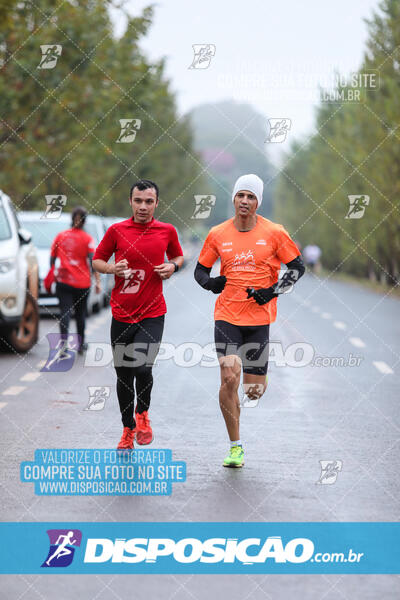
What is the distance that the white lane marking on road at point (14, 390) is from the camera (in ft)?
37.1

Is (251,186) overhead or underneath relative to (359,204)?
underneath

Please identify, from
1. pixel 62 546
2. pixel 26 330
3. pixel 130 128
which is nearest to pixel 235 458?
pixel 62 546

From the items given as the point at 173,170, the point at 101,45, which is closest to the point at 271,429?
the point at 101,45

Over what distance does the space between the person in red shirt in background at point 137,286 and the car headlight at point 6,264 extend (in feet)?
20.4

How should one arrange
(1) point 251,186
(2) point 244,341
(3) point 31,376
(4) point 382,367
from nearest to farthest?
(1) point 251,186
(2) point 244,341
(3) point 31,376
(4) point 382,367

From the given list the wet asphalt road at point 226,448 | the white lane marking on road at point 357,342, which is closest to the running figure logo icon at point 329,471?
the wet asphalt road at point 226,448

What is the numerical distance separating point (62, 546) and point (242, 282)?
248cm

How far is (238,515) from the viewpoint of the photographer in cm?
645

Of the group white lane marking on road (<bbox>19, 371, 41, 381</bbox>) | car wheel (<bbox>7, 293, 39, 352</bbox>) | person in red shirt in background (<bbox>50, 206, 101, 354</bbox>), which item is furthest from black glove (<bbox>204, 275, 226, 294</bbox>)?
car wheel (<bbox>7, 293, 39, 352</bbox>)

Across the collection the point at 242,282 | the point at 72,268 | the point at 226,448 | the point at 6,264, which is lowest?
the point at 6,264

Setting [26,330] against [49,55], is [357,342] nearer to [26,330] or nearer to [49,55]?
[26,330]

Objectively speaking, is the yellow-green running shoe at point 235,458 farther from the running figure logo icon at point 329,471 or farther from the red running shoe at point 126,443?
the red running shoe at point 126,443

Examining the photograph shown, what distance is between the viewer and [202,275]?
25.5 ft

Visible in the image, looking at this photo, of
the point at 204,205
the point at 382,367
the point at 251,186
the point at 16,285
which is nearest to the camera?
the point at 251,186
